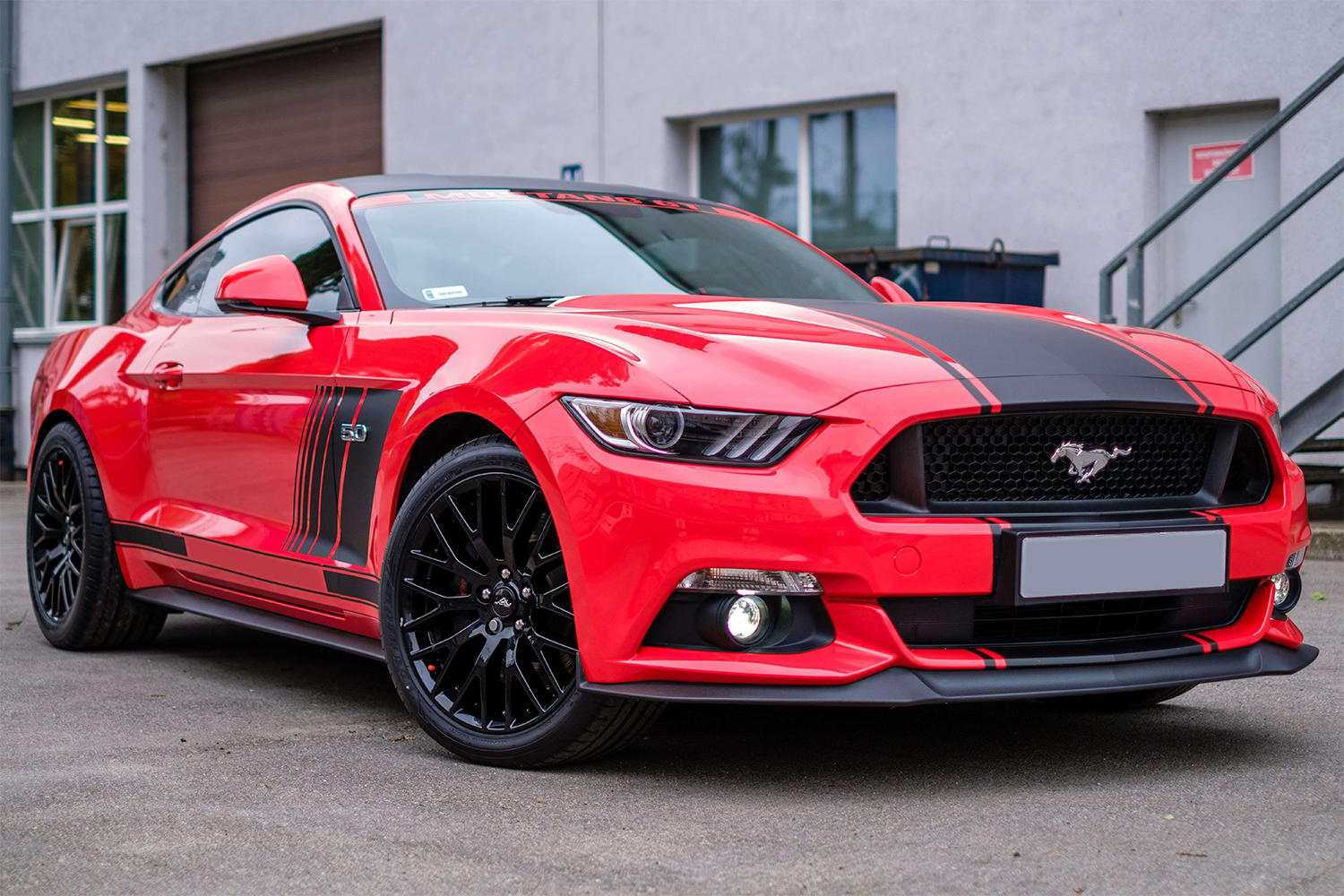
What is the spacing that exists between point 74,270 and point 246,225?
13573mm

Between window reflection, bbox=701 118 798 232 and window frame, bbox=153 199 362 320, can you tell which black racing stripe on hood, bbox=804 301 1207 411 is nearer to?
window frame, bbox=153 199 362 320

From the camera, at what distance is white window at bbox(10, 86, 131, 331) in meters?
17.0

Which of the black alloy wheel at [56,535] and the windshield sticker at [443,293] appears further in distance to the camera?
the black alloy wheel at [56,535]

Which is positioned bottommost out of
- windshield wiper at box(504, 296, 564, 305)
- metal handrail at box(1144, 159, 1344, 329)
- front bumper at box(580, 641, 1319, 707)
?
front bumper at box(580, 641, 1319, 707)

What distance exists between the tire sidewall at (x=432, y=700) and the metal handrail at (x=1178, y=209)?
537 cm

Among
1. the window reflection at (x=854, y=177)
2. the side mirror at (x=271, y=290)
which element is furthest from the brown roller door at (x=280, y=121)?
the side mirror at (x=271, y=290)

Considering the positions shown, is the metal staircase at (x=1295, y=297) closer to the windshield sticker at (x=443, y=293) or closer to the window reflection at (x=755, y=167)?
the window reflection at (x=755, y=167)

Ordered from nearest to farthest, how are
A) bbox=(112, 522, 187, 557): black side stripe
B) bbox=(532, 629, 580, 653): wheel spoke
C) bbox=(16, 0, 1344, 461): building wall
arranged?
bbox=(532, 629, 580, 653): wheel spoke
bbox=(112, 522, 187, 557): black side stripe
bbox=(16, 0, 1344, 461): building wall

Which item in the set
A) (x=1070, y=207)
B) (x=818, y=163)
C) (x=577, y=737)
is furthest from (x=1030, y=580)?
(x=818, y=163)

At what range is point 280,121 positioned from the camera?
50.1 feet

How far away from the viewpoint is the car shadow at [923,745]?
332cm

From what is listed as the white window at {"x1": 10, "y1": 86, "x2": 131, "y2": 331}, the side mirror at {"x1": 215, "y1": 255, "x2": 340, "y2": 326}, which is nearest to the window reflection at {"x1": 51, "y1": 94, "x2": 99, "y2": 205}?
the white window at {"x1": 10, "y1": 86, "x2": 131, "y2": 331}

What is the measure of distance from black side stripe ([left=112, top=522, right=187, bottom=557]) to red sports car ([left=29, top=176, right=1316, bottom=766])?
370 millimetres

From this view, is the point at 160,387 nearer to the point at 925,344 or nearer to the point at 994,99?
the point at 925,344
